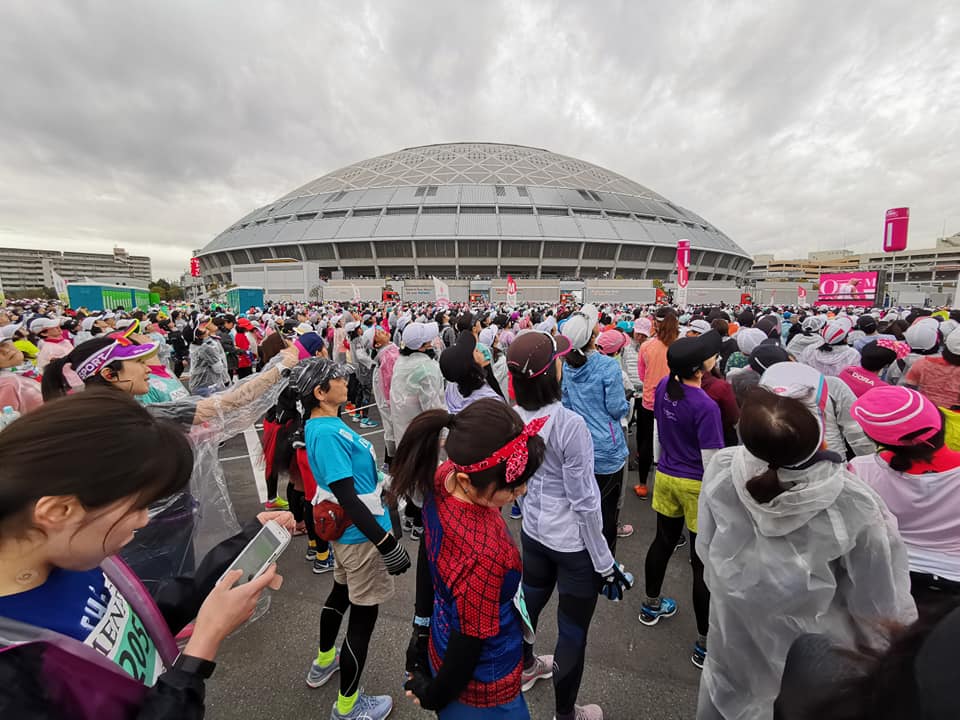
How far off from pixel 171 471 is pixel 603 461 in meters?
2.75

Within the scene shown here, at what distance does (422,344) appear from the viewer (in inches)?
164

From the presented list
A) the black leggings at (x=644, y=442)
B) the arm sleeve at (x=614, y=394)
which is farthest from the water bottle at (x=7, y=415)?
the black leggings at (x=644, y=442)

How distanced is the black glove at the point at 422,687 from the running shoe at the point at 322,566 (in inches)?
92.5

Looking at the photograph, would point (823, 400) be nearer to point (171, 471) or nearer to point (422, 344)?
point (171, 471)

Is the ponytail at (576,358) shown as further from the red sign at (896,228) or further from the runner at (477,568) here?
the red sign at (896,228)

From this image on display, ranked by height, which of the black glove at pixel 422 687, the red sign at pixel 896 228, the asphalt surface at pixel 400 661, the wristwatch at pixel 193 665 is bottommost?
the asphalt surface at pixel 400 661

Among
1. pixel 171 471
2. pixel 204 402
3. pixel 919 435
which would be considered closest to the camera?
pixel 171 471

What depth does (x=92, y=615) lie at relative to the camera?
36.7 inches

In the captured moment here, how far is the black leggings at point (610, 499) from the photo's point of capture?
124 inches

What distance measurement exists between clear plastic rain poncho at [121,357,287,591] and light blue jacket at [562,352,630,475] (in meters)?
2.21

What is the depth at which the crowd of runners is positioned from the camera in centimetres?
81

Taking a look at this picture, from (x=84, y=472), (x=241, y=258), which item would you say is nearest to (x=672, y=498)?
(x=84, y=472)

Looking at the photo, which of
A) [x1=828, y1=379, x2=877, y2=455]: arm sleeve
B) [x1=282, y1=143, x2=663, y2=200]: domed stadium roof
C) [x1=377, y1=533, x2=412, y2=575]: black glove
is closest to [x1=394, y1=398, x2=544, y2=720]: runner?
[x1=377, y1=533, x2=412, y2=575]: black glove

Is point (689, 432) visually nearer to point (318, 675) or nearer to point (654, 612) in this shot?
point (654, 612)
